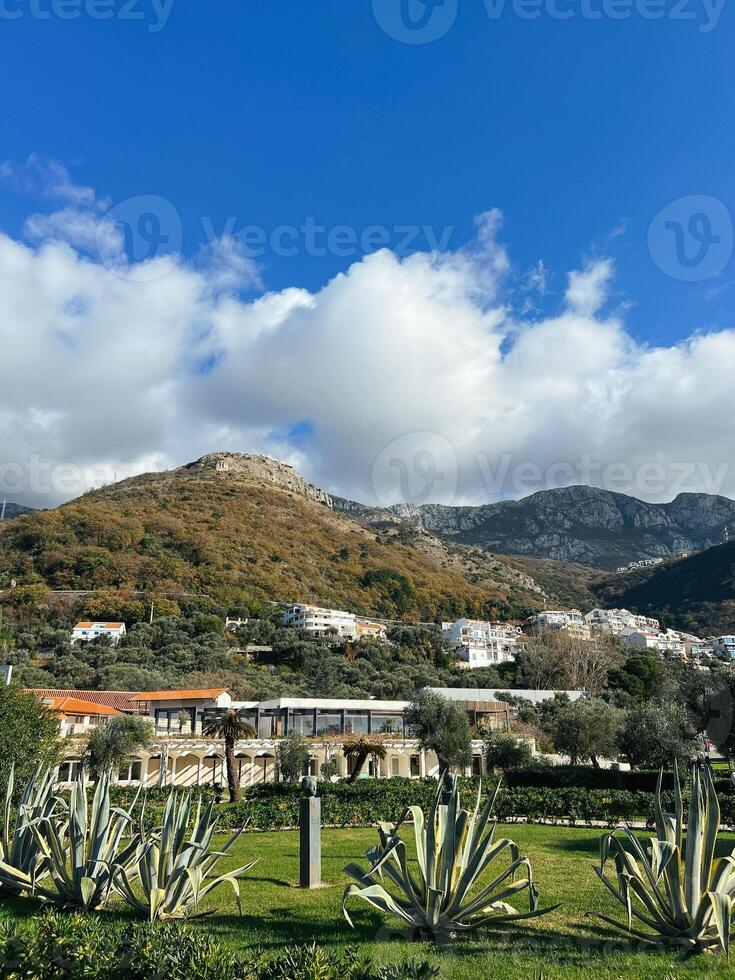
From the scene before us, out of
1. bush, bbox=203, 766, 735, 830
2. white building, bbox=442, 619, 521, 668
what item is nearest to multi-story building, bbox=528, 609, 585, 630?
white building, bbox=442, 619, 521, 668

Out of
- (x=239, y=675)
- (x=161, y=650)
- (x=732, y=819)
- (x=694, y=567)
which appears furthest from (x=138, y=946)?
(x=694, y=567)

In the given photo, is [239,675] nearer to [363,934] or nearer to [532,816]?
[532,816]

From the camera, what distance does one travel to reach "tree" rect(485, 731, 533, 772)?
29719 mm

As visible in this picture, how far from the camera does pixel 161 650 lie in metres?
60.1

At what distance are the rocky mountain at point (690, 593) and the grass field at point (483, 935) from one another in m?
112

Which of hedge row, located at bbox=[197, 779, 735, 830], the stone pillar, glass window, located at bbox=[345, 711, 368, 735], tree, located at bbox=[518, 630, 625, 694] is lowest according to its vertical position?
hedge row, located at bbox=[197, 779, 735, 830]

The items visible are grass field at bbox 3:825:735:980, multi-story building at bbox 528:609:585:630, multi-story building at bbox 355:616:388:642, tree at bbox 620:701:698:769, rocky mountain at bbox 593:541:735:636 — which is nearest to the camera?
grass field at bbox 3:825:735:980

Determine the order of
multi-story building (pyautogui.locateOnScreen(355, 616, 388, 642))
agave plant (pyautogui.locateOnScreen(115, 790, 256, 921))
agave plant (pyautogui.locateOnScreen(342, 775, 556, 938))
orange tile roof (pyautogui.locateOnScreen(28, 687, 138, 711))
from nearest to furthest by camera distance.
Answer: agave plant (pyautogui.locateOnScreen(342, 775, 556, 938)), agave plant (pyautogui.locateOnScreen(115, 790, 256, 921)), orange tile roof (pyautogui.locateOnScreen(28, 687, 138, 711)), multi-story building (pyautogui.locateOnScreen(355, 616, 388, 642))

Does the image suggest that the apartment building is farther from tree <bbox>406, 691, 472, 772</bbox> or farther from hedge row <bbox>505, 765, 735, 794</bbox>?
hedge row <bbox>505, 765, 735, 794</bbox>

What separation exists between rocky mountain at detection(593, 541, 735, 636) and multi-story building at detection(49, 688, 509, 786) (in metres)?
79.8

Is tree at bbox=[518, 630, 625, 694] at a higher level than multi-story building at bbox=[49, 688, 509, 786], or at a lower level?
higher

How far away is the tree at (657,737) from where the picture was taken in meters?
27.7

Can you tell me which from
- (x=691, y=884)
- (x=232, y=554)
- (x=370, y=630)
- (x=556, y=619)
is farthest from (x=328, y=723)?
(x=556, y=619)

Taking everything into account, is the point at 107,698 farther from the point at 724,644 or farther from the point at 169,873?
the point at 724,644
